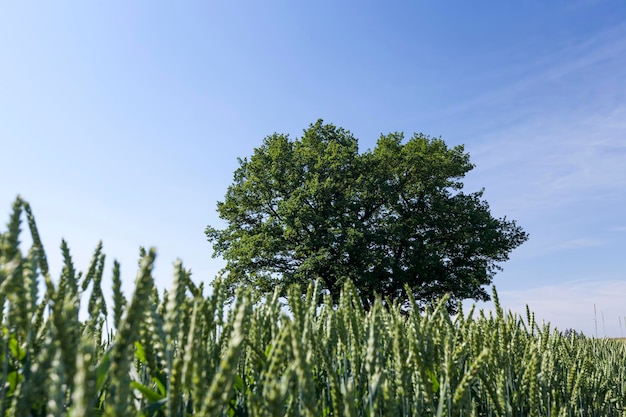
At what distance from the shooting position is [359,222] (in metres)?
36.0

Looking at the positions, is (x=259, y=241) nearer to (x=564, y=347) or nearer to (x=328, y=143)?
(x=328, y=143)

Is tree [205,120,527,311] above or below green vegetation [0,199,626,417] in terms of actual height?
above

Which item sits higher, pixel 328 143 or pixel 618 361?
pixel 328 143

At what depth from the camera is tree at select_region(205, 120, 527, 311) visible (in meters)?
34.9

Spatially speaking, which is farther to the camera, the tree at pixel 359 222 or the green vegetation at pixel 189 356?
the tree at pixel 359 222

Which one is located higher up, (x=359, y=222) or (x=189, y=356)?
(x=359, y=222)

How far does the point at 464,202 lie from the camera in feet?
128

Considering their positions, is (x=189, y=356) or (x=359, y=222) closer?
(x=189, y=356)

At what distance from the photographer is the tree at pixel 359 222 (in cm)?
3488

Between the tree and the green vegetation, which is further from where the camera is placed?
the tree

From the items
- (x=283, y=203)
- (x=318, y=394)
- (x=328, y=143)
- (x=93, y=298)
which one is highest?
(x=328, y=143)

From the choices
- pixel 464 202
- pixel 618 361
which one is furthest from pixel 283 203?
pixel 618 361

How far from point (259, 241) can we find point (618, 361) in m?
29.6

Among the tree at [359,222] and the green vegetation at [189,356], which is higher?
the tree at [359,222]
